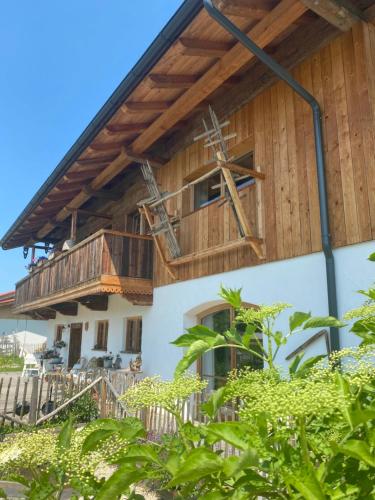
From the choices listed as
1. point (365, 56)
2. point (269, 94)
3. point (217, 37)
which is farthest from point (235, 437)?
point (269, 94)

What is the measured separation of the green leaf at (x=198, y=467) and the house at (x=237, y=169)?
384cm

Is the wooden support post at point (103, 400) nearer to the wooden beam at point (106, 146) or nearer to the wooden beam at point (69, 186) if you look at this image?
the wooden beam at point (106, 146)

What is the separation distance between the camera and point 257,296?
5879 mm

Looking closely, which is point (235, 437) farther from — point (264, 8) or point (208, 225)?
point (208, 225)

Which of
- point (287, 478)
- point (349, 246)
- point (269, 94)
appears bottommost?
point (287, 478)

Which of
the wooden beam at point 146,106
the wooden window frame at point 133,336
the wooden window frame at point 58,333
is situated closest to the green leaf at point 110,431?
the wooden beam at point 146,106

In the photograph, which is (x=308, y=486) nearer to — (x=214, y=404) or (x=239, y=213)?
(x=214, y=404)

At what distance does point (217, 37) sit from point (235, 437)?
563cm

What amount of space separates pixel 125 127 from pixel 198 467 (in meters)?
7.34

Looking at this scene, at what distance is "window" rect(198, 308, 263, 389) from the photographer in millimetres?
6602

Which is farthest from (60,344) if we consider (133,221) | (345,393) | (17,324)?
(17,324)

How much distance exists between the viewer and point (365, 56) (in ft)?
15.9

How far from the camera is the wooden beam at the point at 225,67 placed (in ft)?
16.4

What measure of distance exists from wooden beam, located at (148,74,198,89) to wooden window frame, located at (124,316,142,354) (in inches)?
214
